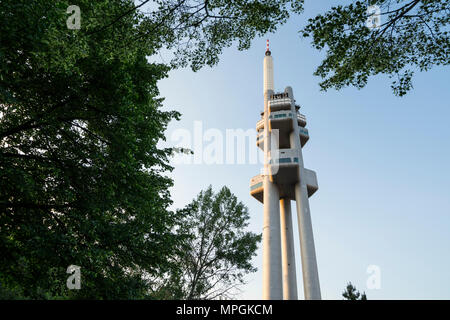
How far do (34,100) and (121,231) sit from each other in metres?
4.79

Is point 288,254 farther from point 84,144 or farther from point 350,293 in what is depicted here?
point 84,144

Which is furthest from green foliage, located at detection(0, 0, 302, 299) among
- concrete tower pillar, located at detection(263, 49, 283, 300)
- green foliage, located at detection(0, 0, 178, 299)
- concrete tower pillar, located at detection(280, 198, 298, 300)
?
concrete tower pillar, located at detection(280, 198, 298, 300)

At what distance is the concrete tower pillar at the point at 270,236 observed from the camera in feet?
76.4

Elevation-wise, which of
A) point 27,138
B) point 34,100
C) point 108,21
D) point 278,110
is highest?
point 278,110

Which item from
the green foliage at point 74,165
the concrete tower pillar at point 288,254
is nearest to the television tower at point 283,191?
the concrete tower pillar at point 288,254

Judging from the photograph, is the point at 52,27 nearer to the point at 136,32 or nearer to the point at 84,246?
the point at 136,32

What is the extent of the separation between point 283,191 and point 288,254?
6.82 meters

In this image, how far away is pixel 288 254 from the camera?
29297mm

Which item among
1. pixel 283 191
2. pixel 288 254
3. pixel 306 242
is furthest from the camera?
pixel 283 191

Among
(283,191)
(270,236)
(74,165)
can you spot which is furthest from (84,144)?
(283,191)
